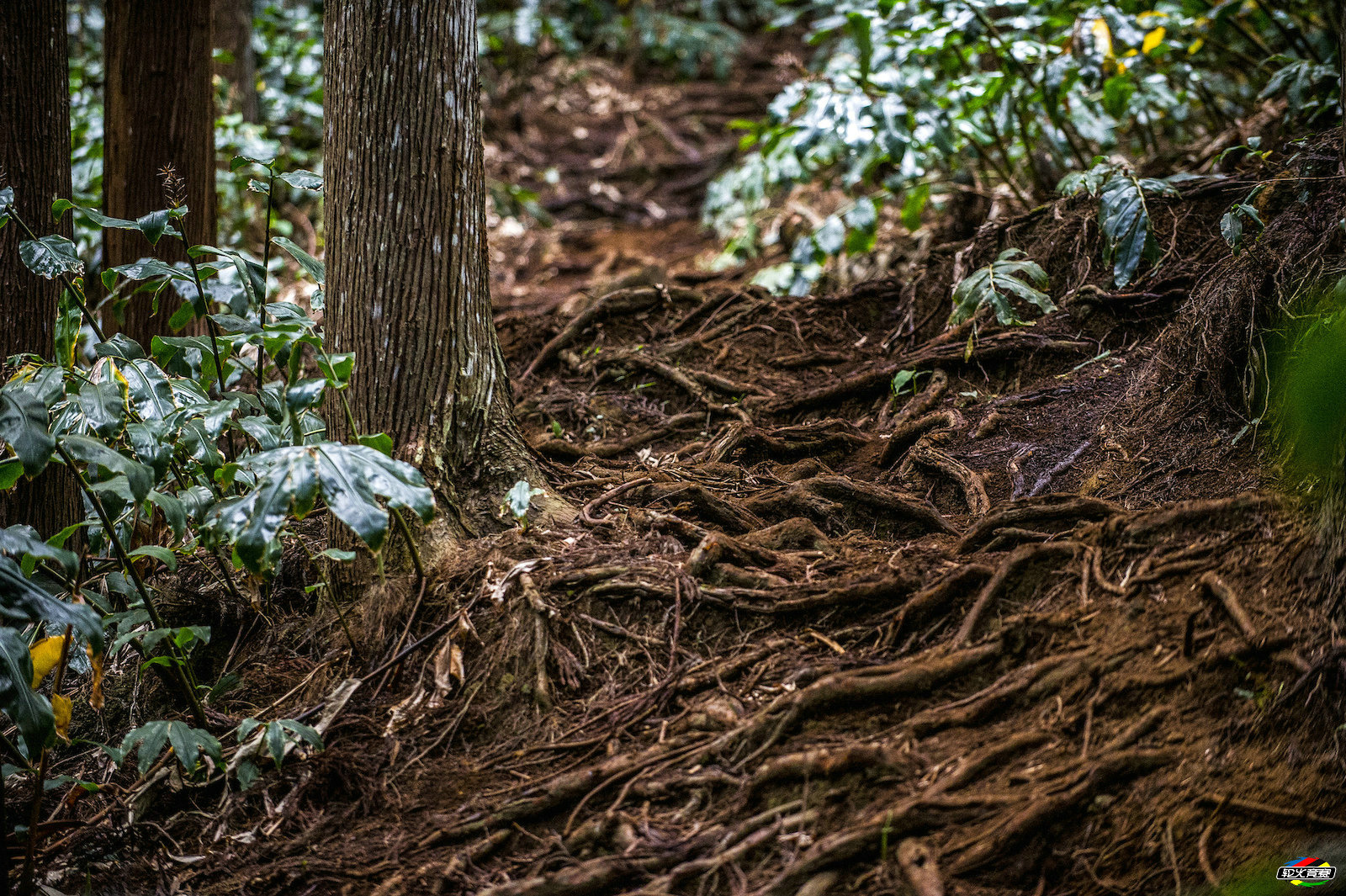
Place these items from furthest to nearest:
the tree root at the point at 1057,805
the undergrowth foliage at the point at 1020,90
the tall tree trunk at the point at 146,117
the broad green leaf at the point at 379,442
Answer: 1. the undergrowth foliage at the point at 1020,90
2. the tall tree trunk at the point at 146,117
3. the broad green leaf at the point at 379,442
4. the tree root at the point at 1057,805

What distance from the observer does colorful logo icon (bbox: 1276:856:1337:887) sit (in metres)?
1.72

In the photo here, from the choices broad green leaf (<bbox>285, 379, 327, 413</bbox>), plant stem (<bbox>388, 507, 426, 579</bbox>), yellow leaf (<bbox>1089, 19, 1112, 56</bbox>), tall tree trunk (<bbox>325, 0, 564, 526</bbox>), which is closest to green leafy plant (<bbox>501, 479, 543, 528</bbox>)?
tall tree trunk (<bbox>325, 0, 564, 526</bbox>)

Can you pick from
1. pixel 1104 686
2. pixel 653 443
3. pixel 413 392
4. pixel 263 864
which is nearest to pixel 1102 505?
pixel 1104 686

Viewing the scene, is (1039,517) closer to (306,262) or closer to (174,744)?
(174,744)

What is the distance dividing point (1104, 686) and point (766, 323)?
2.92m

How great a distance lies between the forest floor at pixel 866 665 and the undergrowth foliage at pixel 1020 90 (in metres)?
1.19

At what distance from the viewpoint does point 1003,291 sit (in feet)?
12.8

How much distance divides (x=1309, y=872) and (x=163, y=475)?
2.88 m

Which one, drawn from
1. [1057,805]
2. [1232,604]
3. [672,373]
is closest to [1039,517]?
[1232,604]

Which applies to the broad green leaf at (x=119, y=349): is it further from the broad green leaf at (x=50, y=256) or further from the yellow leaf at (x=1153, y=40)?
the yellow leaf at (x=1153, y=40)

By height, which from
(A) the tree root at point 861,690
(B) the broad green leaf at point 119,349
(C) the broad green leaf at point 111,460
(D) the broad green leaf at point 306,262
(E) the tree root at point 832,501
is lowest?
(A) the tree root at point 861,690

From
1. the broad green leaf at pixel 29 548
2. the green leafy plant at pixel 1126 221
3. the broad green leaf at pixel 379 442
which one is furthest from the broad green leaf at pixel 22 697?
the green leafy plant at pixel 1126 221

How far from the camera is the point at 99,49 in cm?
838

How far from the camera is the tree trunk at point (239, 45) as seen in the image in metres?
7.60
